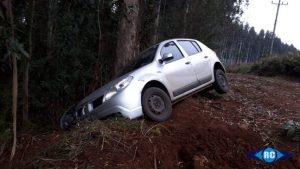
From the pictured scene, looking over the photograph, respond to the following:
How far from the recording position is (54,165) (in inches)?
201

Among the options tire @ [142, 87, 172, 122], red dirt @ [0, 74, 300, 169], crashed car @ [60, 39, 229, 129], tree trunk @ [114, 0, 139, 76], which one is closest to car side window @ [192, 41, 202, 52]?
crashed car @ [60, 39, 229, 129]

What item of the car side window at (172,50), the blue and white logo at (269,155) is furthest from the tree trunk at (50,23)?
the blue and white logo at (269,155)

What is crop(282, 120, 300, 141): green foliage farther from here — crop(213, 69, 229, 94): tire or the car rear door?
crop(213, 69, 229, 94): tire

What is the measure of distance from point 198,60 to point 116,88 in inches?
93.8

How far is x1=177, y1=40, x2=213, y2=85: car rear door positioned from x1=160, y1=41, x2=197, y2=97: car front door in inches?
7.4

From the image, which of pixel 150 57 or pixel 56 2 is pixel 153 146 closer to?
pixel 150 57

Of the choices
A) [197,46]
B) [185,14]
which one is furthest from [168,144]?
[185,14]

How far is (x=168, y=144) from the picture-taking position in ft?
18.8

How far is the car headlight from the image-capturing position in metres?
6.48

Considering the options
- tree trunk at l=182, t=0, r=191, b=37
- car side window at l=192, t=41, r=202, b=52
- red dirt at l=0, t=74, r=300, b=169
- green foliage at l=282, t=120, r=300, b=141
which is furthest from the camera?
tree trunk at l=182, t=0, r=191, b=37

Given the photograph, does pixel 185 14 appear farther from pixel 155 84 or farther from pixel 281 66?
pixel 155 84

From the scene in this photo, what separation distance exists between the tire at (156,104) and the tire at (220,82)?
85.3 inches

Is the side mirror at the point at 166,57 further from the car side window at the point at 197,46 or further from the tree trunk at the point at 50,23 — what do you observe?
the tree trunk at the point at 50,23

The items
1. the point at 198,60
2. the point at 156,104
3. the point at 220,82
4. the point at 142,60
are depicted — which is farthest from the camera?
the point at 220,82
